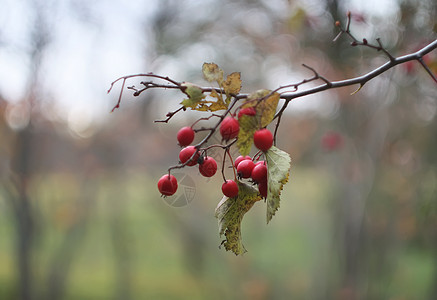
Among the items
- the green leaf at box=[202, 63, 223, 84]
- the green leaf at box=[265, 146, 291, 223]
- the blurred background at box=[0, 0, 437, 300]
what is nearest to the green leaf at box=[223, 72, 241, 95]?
the green leaf at box=[202, 63, 223, 84]

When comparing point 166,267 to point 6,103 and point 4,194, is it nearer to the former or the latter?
point 4,194

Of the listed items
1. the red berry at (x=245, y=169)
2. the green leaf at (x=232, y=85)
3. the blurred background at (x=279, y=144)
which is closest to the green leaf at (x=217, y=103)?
the green leaf at (x=232, y=85)

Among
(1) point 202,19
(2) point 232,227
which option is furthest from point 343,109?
(2) point 232,227

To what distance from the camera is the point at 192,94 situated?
0.72 m

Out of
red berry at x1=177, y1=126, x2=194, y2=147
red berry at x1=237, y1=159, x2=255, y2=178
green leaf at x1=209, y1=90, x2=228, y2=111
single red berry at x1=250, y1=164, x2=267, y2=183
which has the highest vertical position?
green leaf at x1=209, y1=90, x2=228, y2=111

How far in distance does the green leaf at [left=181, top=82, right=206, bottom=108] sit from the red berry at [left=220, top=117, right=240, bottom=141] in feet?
0.20

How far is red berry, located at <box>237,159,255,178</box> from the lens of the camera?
0.82 meters

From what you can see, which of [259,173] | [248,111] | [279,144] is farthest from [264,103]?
A: [279,144]

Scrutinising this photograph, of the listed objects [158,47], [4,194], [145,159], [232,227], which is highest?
[158,47]

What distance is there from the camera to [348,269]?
4.04 metres

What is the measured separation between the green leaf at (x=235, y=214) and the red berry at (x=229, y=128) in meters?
0.14

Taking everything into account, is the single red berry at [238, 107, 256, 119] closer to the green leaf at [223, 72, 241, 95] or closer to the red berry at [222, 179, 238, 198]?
the green leaf at [223, 72, 241, 95]

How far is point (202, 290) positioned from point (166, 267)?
5.15 feet

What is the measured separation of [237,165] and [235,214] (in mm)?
104
